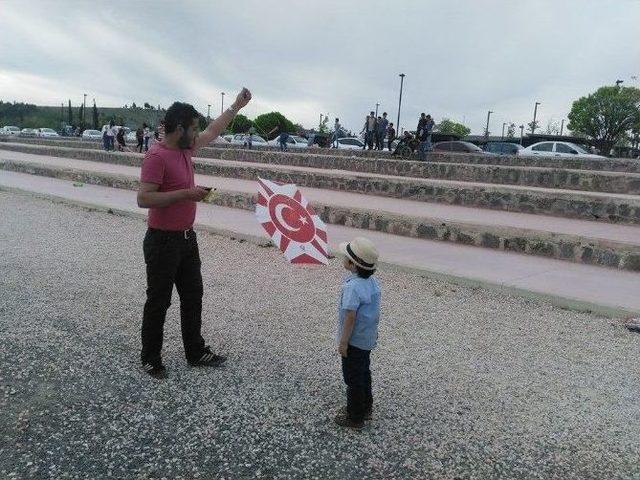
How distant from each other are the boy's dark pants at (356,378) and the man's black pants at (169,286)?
1278 mm

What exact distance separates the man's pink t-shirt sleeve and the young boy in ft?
4.13

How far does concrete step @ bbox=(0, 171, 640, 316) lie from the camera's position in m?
5.86

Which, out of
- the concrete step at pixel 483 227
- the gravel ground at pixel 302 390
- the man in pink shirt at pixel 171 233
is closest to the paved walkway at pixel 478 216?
the concrete step at pixel 483 227

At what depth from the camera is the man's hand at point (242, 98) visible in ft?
13.7

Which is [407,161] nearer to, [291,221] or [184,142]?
[291,221]

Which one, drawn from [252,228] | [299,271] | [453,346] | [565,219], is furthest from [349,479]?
[565,219]

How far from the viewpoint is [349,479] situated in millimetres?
2672

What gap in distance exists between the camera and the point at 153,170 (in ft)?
10.9

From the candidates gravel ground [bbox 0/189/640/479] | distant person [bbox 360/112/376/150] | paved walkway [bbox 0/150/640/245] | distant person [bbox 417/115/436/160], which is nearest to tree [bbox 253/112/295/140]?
distant person [bbox 360/112/376/150]

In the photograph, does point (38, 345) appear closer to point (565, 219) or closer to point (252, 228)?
point (252, 228)

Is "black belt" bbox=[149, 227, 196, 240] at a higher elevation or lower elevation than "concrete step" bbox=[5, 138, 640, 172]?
lower

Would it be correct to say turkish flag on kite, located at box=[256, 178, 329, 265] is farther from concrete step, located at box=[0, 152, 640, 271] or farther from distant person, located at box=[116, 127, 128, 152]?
distant person, located at box=[116, 127, 128, 152]

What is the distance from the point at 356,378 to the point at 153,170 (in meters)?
1.80

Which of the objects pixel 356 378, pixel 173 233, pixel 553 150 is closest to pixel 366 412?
pixel 356 378
